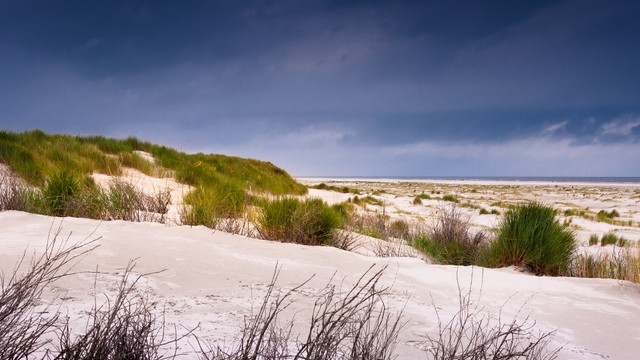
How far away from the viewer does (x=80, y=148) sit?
10.5 meters

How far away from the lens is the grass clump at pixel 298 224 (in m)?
4.54

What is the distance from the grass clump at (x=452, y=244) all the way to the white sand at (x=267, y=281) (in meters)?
1.71

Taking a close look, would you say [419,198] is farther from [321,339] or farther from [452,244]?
[321,339]

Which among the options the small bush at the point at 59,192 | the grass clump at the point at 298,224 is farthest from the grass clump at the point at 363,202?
the small bush at the point at 59,192

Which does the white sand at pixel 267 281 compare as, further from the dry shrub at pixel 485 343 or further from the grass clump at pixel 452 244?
the grass clump at pixel 452 244

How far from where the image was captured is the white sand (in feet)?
6.22

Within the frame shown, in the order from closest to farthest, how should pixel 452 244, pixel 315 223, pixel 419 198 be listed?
pixel 315 223, pixel 452 244, pixel 419 198

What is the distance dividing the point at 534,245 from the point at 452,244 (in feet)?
4.95

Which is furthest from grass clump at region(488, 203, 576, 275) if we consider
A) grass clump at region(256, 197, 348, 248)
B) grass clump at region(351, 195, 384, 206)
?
grass clump at region(351, 195, 384, 206)

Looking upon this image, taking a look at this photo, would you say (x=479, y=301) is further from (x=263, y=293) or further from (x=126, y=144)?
(x=126, y=144)

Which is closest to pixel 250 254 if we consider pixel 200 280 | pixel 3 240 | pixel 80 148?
pixel 200 280

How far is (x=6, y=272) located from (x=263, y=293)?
1477 mm

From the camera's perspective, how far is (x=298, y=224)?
15.0 feet

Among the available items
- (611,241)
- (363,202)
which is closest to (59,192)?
(611,241)
